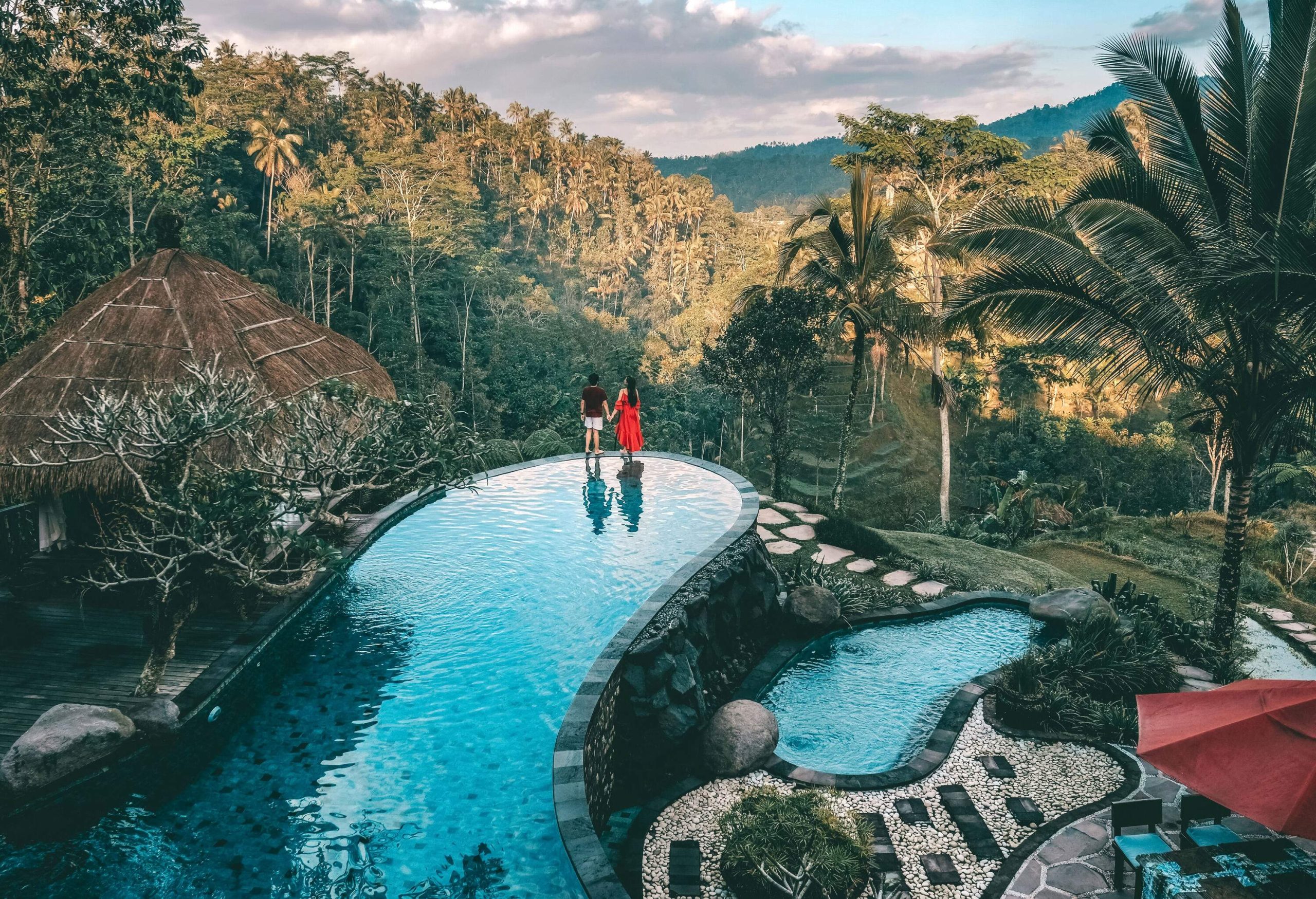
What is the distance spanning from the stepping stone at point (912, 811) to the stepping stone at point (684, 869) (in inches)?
76.2

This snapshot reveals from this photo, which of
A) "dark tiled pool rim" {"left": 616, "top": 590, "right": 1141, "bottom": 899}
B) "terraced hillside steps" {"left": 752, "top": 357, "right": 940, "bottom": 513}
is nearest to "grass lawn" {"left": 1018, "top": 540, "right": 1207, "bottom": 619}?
"dark tiled pool rim" {"left": 616, "top": 590, "right": 1141, "bottom": 899}

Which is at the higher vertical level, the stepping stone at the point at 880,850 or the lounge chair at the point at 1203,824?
the lounge chair at the point at 1203,824

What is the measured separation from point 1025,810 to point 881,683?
2.64 m

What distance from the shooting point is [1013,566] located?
14383mm

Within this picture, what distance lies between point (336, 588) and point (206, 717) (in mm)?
2985

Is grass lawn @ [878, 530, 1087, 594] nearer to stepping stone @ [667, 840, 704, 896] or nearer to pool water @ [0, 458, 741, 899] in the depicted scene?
pool water @ [0, 458, 741, 899]

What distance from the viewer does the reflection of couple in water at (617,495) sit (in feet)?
39.6

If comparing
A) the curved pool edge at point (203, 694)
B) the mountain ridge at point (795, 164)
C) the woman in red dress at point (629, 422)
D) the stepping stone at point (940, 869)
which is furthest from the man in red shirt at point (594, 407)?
the mountain ridge at point (795, 164)

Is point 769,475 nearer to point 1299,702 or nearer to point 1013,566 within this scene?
point 1013,566

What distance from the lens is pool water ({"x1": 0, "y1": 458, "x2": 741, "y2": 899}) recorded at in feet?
18.1

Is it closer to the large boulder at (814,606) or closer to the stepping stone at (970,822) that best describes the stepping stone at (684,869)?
the stepping stone at (970,822)

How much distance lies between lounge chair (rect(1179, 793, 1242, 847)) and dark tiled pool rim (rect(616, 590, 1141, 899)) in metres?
1.06

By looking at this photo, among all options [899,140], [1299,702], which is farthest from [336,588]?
[899,140]

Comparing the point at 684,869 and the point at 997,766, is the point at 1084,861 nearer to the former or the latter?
the point at 997,766
